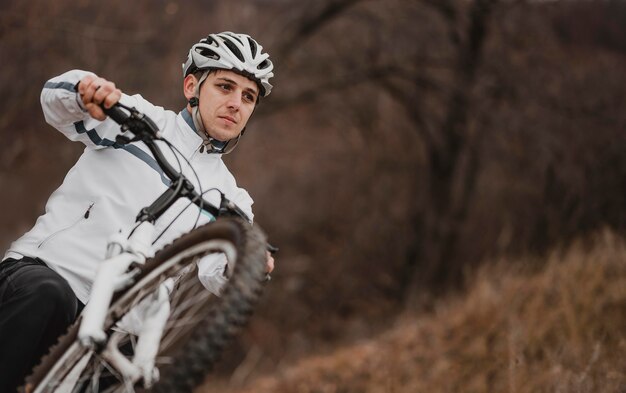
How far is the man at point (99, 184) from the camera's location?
2432mm

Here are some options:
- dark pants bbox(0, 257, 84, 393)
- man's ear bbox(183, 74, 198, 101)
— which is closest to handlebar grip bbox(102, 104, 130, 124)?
man's ear bbox(183, 74, 198, 101)

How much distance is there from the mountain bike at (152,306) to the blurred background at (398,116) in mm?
5803

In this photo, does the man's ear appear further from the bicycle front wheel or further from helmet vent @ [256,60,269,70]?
the bicycle front wheel

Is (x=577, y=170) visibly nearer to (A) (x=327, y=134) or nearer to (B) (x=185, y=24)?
(B) (x=185, y=24)

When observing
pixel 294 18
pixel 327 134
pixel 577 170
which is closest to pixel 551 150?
pixel 577 170

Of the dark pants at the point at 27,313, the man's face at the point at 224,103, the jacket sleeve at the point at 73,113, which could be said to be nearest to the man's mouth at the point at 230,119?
the man's face at the point at 224,103

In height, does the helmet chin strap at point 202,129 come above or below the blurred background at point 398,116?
below

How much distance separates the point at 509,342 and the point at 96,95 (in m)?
4.04

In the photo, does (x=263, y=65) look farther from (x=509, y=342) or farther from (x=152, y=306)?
(x=509, y=342)

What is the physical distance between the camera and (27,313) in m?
2.39

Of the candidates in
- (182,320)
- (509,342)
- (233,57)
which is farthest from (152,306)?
(509,342)

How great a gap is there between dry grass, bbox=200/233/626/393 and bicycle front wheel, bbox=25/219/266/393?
8.93 ft

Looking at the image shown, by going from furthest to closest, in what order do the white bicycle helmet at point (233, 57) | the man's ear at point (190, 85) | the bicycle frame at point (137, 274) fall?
the man's ear at point (190, 85) → the white bicycle helmet at point (233, 57) → the bicycle frame at point (137, 274)

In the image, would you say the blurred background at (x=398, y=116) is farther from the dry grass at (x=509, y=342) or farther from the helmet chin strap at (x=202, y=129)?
the helmet chin strap at (x=202, y=129)
